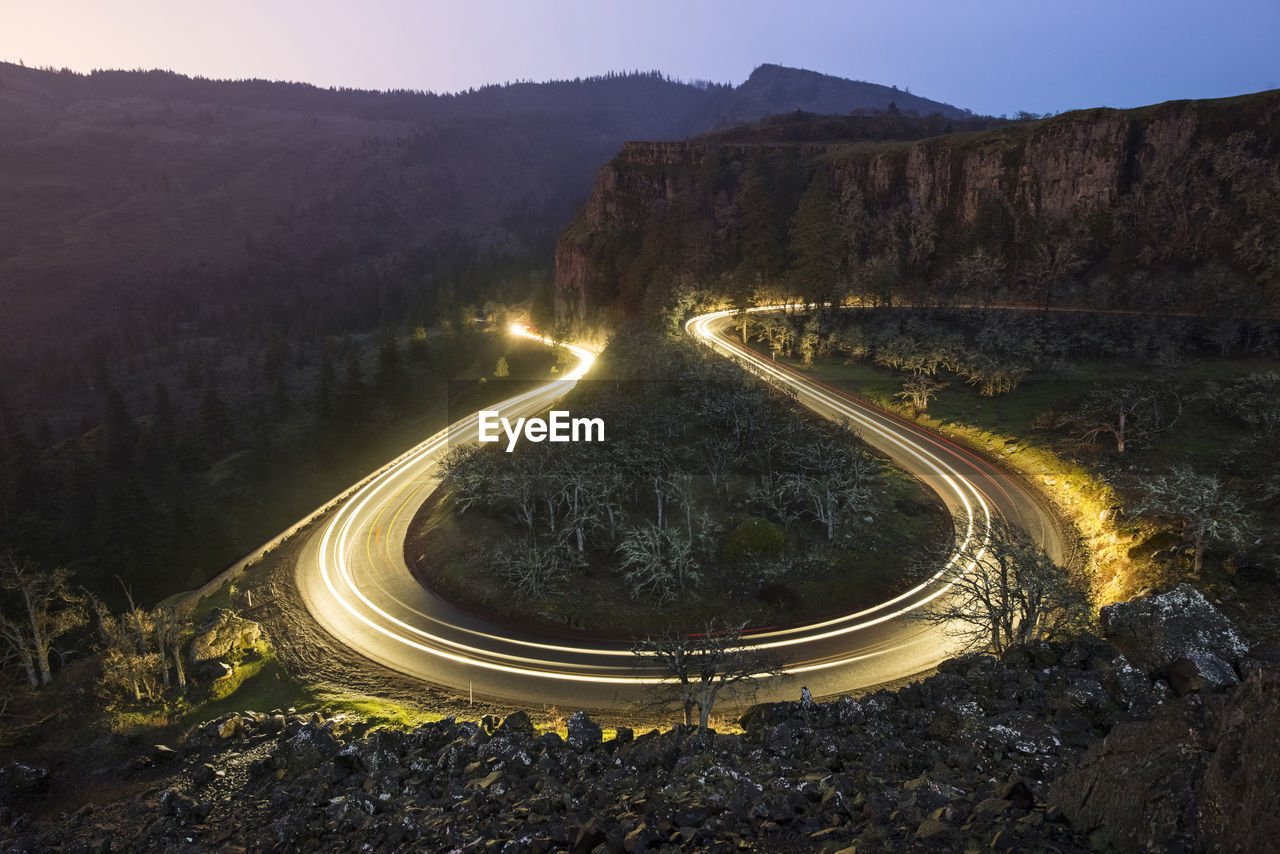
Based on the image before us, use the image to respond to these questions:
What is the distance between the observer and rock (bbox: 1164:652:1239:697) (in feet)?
40.4

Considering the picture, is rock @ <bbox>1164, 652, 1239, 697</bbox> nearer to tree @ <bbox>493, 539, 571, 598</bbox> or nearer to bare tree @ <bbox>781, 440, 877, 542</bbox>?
bare tree @ <bbox>781, 440, 877, 542</bbox>

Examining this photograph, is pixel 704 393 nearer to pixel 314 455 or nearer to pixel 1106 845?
pixel 1106 845

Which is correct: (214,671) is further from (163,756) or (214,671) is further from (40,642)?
(40,642)

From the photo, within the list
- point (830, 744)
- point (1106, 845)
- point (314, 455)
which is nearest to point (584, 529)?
point (830, 744)

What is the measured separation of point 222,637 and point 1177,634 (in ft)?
123

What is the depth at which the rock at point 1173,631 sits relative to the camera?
13688 millimetres

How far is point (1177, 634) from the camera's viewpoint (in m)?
14.0

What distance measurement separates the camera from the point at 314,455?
92.9 meters

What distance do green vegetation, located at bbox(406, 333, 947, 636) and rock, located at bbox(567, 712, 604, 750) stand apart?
45.0 feet

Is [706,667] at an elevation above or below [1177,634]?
below

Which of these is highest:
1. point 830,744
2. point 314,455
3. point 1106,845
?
point 1106,845

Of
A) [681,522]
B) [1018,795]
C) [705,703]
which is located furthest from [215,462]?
[1018,795]

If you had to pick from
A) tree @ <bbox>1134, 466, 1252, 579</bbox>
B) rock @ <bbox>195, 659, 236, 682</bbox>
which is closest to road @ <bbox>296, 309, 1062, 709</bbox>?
rock @ <bbox>195, 659, 236, 682</bbox>

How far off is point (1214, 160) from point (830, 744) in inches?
3910
